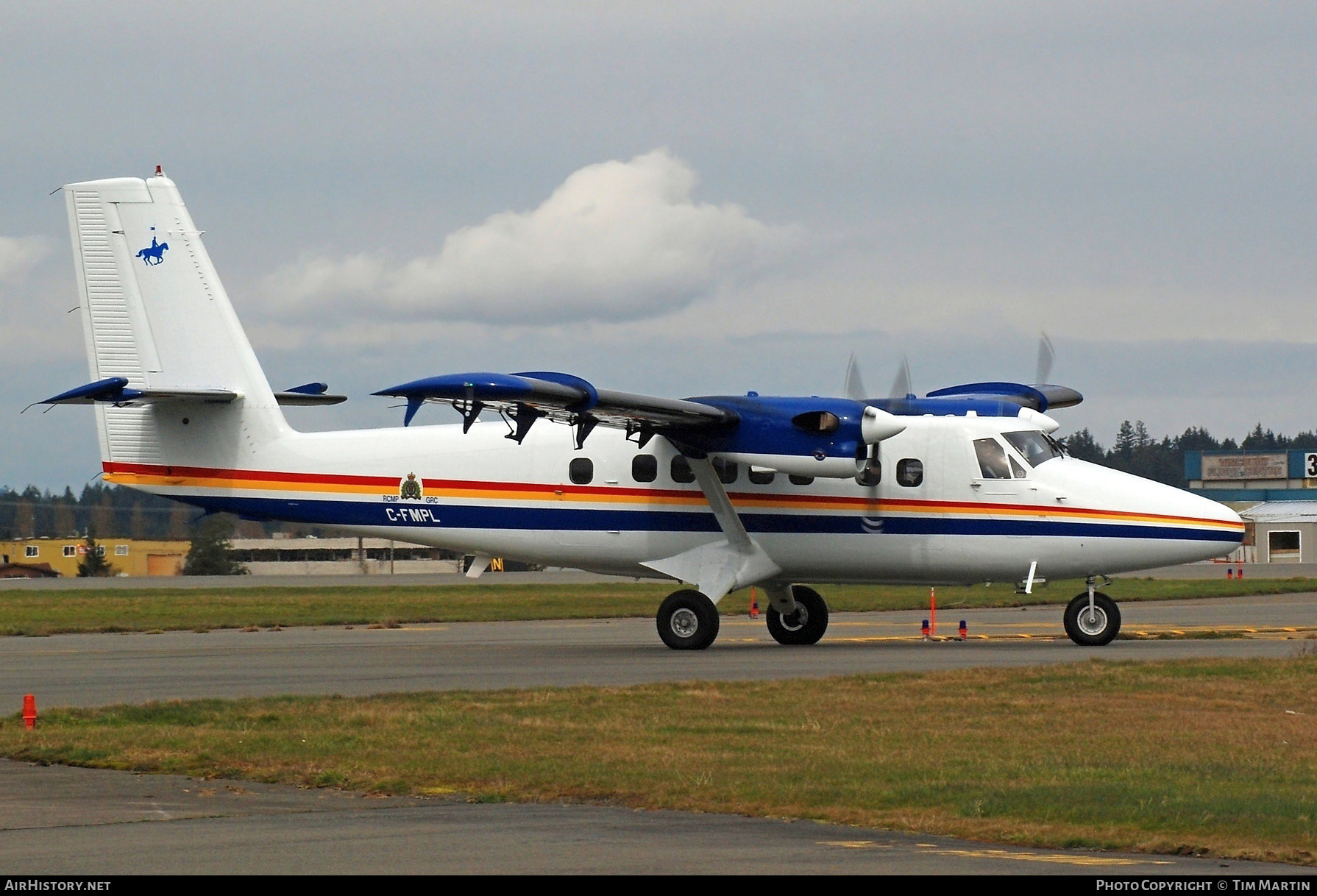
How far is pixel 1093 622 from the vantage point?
25.4 metres

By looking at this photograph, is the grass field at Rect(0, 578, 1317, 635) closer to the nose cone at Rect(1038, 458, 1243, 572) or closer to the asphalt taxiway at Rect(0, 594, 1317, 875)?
the nose cone at Rect(1038, 458, 1243, 572)

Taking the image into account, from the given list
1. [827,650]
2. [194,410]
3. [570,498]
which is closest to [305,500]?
[194,410]

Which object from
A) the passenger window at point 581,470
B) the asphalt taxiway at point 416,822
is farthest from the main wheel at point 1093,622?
the passenger window at point 581,470

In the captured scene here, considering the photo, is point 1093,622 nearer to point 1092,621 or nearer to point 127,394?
point 1092,621

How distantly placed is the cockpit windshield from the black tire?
220 inches

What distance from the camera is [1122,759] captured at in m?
12.8

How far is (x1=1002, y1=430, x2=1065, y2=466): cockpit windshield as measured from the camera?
1011 inches

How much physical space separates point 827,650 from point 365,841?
54.6 ft

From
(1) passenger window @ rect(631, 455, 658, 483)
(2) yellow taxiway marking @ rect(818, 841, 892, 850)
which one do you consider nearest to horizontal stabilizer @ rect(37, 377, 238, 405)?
(1) passenger window @ rect(631, 455, 658, 483)

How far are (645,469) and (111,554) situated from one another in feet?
315

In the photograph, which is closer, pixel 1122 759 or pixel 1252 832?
pixel 1252 832

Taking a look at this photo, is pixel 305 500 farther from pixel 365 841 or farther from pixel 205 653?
pixel 365 841
